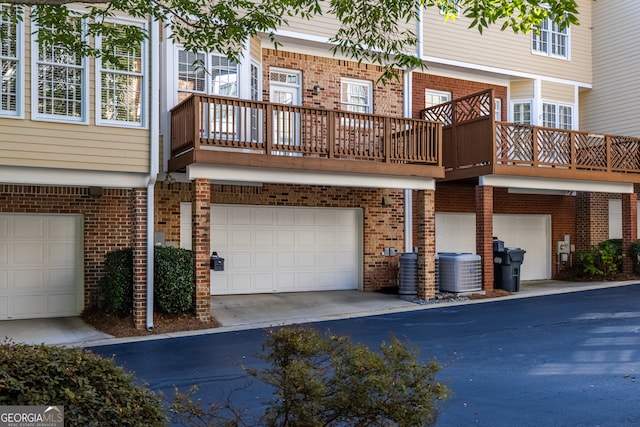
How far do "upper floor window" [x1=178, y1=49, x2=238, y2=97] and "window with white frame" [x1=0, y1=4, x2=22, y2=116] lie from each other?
3350 millimetres

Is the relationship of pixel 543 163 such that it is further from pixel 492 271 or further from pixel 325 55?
pixel 325 55

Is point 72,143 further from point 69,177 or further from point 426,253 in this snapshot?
point 426,253

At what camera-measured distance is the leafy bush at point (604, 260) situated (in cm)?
1778

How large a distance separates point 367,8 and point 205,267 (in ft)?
18.0

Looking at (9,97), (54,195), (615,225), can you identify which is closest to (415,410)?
(9,97)

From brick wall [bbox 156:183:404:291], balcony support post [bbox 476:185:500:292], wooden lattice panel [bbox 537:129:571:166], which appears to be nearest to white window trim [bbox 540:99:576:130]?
wooden lattice panel [bbox 537:129:571:166]

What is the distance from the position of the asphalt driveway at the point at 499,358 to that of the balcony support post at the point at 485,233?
1371 millimetres

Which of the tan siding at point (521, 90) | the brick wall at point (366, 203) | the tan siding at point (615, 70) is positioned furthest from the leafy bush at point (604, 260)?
the brick wall at point (366, 203)

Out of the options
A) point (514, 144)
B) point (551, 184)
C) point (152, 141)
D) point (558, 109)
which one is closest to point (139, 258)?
point (152, 141)

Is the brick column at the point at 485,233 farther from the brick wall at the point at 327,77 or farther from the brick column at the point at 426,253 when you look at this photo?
the brick wall at the point at 327,77

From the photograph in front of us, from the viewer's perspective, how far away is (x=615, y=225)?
19.9 meters

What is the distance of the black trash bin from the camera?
15375mm

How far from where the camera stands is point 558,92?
19297mm

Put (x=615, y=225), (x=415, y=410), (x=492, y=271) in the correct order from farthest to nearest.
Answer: (x=615, y=225), (x=492, y=271), (x=415, y=410)
